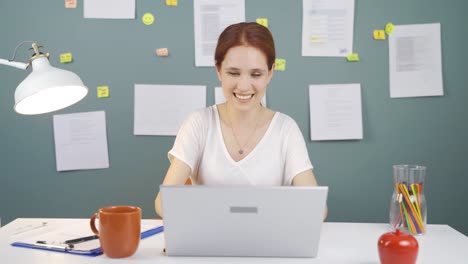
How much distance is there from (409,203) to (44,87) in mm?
1015

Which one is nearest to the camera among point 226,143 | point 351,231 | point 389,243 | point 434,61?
point 389,243

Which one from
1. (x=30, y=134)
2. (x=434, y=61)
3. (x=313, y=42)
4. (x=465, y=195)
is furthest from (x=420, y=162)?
(x=30, y=134)

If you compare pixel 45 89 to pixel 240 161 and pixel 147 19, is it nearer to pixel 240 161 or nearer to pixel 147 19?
pixel 240 161

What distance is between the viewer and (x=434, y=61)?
8.13 feet

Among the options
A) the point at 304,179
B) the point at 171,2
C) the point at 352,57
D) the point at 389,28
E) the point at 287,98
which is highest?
the point at 171,2

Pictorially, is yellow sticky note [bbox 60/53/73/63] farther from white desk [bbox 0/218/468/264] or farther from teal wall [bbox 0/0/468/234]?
white desk [bbox 0/218/468/264]

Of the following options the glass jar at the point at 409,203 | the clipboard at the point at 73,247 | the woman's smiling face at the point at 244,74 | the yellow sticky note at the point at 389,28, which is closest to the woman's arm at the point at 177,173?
the woman's smiling face at the point at 244,74

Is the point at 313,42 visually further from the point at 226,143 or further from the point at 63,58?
the point at 63,58

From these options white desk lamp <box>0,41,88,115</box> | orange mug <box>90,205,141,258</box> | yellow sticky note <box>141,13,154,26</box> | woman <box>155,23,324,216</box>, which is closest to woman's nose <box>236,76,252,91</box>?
woman <box>155,23,324,216</box>

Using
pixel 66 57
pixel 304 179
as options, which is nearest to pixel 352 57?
pixel 304 179

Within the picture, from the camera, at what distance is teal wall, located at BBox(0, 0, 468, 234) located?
2486mm

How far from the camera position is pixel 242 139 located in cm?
185

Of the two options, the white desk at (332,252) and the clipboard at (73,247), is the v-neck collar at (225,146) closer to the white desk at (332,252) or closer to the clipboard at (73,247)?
the white desk at (332,252)

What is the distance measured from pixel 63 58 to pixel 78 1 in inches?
11.3
